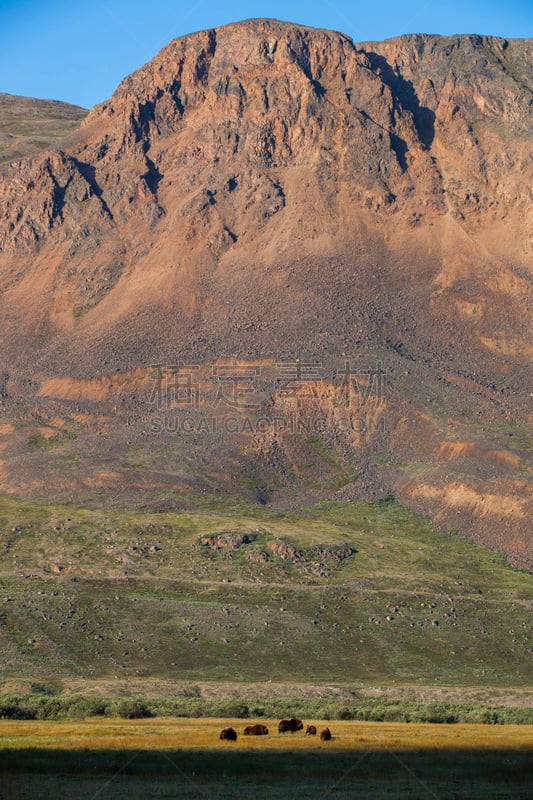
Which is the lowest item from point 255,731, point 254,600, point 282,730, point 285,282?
point 254,600

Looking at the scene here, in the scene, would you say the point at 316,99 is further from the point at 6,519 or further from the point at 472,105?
the point at 6,519

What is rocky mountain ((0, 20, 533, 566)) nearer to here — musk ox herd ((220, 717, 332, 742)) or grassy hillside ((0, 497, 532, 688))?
grassy hillside ((0, 497, 532, 688))

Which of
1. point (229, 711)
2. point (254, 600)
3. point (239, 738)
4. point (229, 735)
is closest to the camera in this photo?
point (229, 735)

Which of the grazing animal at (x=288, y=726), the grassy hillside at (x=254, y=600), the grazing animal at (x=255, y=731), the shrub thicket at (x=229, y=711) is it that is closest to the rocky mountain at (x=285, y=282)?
the grassy hillside at (x=254, y=600)

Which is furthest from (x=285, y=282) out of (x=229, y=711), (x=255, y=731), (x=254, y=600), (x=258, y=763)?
(x=258, y=763)

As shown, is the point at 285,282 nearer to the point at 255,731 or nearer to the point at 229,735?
the point at 255,731

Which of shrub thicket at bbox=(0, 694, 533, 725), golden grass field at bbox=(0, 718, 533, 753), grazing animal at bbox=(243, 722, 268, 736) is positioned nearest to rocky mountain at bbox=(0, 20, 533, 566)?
shrub thicket at bbox=(0, 694, 533, 725)
